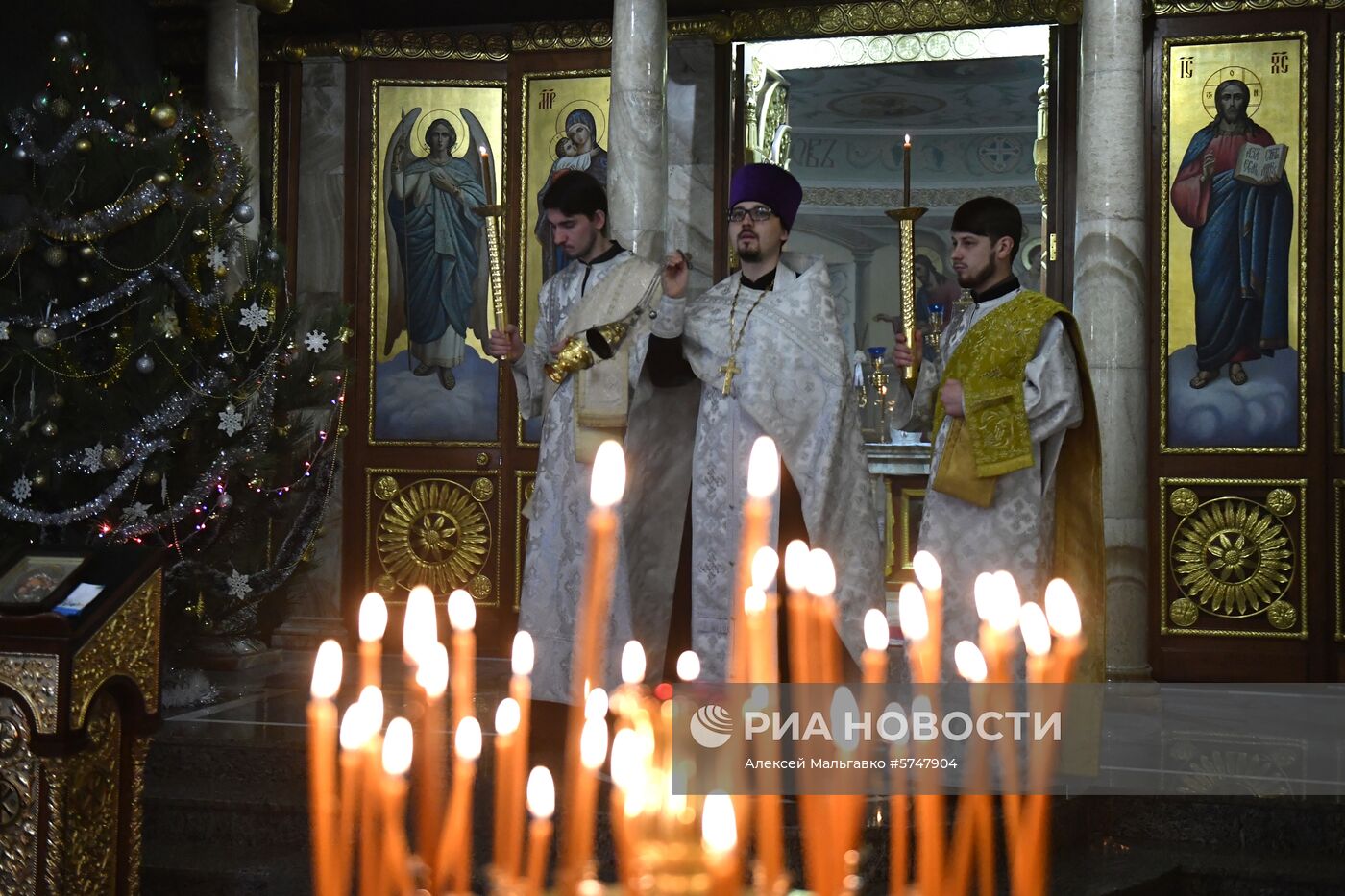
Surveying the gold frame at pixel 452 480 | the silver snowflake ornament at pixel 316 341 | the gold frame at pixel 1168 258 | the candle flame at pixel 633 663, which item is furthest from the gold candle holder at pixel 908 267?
the gold frame at pixel 452 480

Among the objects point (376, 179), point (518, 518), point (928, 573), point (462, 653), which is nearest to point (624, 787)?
point (462, 653)

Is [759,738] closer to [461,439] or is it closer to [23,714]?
[23,714]

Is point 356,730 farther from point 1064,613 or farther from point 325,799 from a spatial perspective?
point 1064,613

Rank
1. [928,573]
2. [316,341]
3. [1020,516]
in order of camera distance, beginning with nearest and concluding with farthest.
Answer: [928,573]
[1020,516]
[316,341]

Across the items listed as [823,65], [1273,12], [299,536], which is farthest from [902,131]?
[299,536]

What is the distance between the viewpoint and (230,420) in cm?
583

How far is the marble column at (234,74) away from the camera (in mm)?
7797

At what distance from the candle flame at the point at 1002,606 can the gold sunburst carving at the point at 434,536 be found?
7184 millimetres

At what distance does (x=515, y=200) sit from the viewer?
27.7ft

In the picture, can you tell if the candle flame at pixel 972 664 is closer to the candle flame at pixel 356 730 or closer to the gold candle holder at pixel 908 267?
the candle flame at pixel 356 730

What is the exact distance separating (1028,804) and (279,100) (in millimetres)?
8290

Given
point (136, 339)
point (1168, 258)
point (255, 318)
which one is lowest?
point (136, 339)

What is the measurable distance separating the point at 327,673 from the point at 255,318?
4.95 meters

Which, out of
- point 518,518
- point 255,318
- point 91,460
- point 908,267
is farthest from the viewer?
point 518,518
